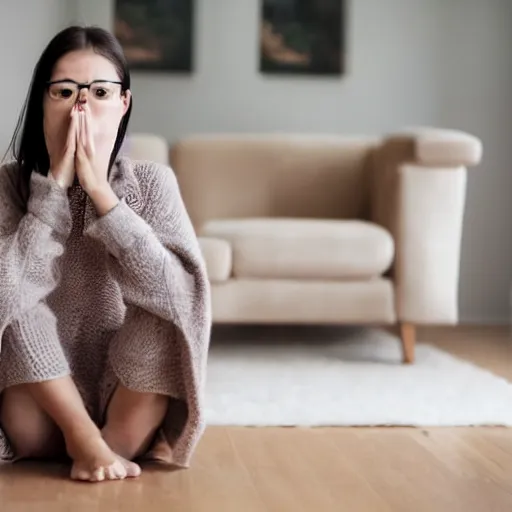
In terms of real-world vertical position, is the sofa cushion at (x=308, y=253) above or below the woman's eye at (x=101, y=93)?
below

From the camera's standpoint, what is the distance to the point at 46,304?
158cm

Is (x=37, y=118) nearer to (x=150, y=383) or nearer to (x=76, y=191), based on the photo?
(x=76, y=191)

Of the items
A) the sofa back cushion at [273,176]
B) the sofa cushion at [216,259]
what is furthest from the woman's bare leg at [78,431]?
the sofa back cushion at [273,176]

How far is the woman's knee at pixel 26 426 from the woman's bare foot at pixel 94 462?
0.09 meters

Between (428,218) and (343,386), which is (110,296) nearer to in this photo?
(343,386)

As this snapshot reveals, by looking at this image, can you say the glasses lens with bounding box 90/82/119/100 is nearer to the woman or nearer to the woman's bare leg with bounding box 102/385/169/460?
the woman

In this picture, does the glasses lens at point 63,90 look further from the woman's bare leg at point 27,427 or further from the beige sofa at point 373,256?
the beige sofa at point 373,256

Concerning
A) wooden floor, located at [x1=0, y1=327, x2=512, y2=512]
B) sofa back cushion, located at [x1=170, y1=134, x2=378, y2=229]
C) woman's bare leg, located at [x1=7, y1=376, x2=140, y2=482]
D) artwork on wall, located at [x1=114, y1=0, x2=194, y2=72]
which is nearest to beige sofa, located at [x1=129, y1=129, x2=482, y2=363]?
sofa back cushion, located at [x1=170, y1=134, x2=378, y2=229]

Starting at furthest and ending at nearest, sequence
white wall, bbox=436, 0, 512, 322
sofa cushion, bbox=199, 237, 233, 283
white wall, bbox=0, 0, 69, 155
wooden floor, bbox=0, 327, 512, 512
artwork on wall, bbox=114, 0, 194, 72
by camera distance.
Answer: white wall, bbox=436, 0, 512, 322
artwork on wall, bbox=114, 0, 194, 72
white wall, bbox=0, 0, 69, 155
sofa cushion, bbox=199, 237, 233, 283
wooden floor, bbox=0, 327, 512, 512

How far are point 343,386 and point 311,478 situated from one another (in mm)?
923

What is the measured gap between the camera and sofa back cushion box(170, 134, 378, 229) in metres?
3.61

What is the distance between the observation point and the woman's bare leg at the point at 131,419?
5.09ft

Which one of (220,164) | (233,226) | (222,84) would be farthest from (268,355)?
(222,84)

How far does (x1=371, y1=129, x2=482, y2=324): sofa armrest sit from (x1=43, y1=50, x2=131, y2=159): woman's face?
1573mm
